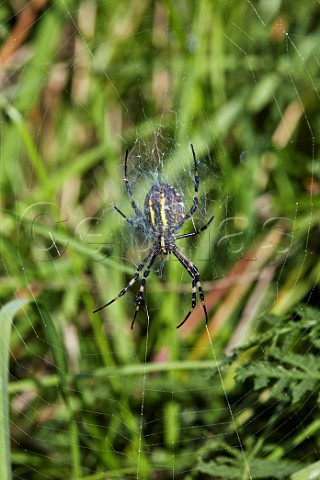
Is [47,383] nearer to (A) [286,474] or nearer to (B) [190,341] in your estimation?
(B) [190,341]

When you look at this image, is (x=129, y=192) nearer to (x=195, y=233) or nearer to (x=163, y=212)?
(x=163, y=212)

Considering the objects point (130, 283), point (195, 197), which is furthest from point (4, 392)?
point (195, 197)

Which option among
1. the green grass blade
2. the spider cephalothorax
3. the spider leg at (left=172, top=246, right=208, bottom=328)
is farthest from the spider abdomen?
the green grass blade

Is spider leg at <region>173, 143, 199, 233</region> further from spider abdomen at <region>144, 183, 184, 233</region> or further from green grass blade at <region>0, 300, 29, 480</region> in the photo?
green grass blade at <region>0, 300, 29, 480</region>

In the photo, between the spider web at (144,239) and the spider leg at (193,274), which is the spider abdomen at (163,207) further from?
the spider leg at (193,274)

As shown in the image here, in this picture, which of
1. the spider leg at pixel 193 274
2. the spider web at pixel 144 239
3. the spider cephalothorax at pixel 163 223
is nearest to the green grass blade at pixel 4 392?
the spider web at pixel 144 239
